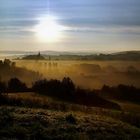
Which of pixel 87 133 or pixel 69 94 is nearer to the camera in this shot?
pixel 87 133

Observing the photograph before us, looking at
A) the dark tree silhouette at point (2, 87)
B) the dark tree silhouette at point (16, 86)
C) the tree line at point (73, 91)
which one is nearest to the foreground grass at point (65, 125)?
the tree line at point (73, 91)

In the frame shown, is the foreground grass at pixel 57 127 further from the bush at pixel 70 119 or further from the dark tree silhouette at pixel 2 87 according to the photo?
the dark tree silhouette at pixel 2 87

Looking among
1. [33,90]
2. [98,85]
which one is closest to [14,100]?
[33,90]

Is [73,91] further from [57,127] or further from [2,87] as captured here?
[57,127]

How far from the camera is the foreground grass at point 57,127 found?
17.5 m

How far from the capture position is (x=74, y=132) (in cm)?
1823

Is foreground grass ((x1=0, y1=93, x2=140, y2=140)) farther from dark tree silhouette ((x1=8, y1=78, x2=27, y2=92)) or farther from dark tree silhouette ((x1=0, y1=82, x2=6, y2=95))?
dark tree silhouette ((x1=0, y1=82, x2=6, y2=95))

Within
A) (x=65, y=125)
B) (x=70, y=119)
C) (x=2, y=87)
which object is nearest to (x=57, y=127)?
(x=65, y=125)

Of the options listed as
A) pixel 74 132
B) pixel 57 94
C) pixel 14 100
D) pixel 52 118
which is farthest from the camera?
pixel 57 94

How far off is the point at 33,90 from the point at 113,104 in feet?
12.6

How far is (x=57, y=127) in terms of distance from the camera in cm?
1861

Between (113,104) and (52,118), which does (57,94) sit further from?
(52,118)

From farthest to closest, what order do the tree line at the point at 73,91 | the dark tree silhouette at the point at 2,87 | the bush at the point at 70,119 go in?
the dark tree silhouette at the point at 2,87, the tree line at the point at 73,91, the bush at the point at 70,119

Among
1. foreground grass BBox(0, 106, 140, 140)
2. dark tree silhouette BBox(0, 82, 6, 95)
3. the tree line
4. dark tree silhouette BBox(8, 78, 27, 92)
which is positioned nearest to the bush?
foreground grass BBox(0, 106, 140, 140)
